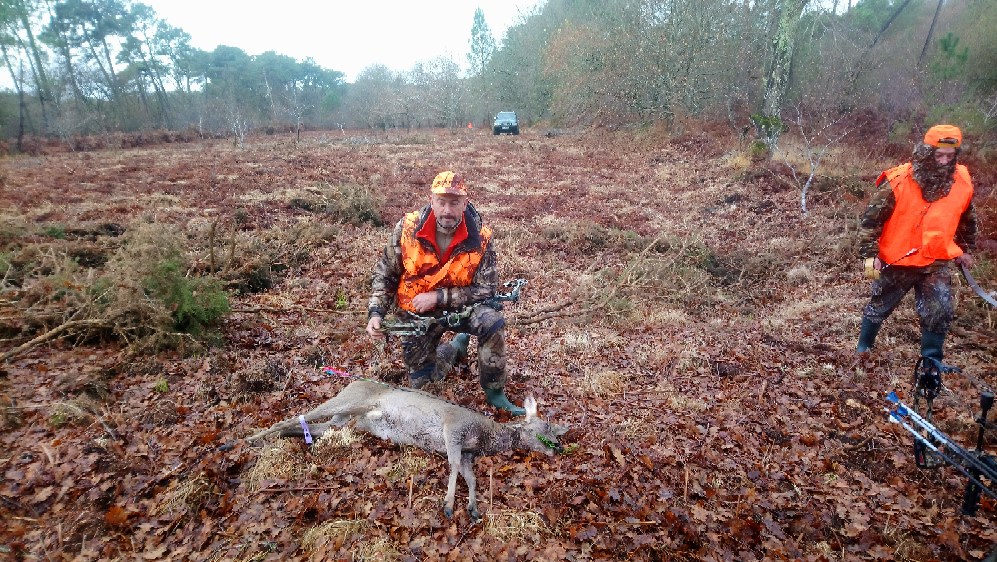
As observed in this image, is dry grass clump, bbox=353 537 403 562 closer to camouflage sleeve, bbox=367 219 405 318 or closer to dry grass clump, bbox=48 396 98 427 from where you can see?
camouflage sleeve, bbox=367 219 405 318

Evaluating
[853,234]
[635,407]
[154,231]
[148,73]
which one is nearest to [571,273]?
[635,407]

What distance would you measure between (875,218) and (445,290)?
12.2 feet

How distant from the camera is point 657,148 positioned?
769 inches

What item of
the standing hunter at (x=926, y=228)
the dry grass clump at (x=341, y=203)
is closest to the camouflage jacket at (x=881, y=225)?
the standing hunter at (x=926, y=228)

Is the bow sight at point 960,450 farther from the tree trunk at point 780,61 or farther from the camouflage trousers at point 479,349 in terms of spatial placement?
the tree trunk at point 780,61

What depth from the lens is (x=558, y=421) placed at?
4.05 meters

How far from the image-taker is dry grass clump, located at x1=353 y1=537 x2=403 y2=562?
2727 millimetres

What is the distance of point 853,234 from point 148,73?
44225mm

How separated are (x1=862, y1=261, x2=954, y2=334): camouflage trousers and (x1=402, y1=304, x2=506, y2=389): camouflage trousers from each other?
11.4 ft

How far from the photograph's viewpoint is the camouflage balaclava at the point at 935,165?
3.76 m

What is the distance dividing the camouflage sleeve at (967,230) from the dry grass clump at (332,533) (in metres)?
5.11

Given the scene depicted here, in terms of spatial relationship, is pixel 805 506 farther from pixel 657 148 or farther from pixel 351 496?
pixel 657 148

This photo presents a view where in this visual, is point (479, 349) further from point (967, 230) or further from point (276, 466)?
point (967, 230)

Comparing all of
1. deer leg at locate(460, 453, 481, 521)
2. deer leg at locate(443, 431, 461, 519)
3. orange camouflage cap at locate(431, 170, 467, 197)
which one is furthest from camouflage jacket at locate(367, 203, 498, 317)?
deer leg at locate(460, 453, 481, 521)
